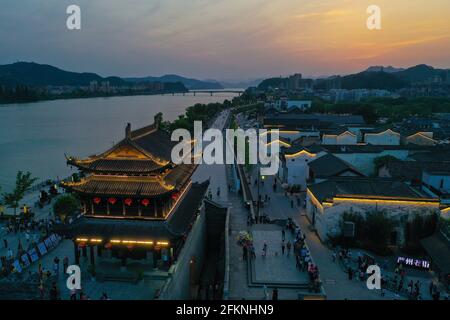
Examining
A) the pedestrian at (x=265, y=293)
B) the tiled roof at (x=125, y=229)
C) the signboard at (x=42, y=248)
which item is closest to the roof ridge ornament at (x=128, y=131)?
the tiled roof at (x=125, y=229)

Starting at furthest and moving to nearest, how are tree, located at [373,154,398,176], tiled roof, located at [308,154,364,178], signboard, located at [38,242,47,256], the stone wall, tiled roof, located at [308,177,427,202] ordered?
tree, located at [373,154,398,176] < tiled roof, located at [308,154,364,178] < tiled roof, located at [308,177,427,202] < signboard, located at [38,242,47,256] < the stone wall

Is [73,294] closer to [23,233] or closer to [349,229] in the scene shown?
[23,233]

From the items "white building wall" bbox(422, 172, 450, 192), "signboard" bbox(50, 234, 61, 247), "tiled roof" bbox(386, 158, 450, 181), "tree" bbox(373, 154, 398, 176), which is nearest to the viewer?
"signboard" bbox(50, 234, 61, 247)

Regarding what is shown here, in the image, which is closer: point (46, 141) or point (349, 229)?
point (349, 229)

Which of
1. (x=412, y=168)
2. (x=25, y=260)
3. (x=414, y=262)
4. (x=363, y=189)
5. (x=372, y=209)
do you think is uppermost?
(x=412, y=168)

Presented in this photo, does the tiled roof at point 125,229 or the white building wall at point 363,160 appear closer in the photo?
the tiled roof at point 125,229

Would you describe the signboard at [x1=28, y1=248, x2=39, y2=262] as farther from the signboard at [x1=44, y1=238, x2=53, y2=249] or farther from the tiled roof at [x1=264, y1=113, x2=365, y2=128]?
the tiled roof at [x1=264, y1=113, x2=365, y2=128]

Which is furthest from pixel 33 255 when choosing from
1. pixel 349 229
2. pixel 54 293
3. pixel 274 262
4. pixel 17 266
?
pixel 349 229

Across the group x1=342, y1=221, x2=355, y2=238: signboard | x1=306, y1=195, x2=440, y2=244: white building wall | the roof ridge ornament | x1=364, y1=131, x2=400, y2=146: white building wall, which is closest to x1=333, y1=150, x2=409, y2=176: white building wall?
x1=364, y1=131, x2=400, y2=146: white building wall

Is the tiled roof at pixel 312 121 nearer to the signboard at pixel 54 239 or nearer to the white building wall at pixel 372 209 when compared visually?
the white building wall at pixel 372 209
